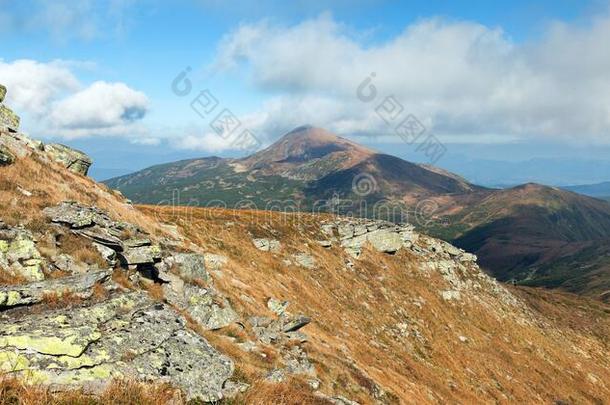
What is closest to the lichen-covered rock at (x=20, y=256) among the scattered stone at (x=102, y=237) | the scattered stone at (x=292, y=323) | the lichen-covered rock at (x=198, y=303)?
the scattered stone at (x=102, y=237)

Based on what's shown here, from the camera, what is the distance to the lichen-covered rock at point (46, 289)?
12.3 meters

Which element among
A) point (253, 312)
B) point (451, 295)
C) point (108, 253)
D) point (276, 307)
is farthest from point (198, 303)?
point (451, 295)

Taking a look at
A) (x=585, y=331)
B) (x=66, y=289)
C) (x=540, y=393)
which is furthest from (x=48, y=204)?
(x=585, y=331)

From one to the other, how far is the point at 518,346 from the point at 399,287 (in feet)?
77.0

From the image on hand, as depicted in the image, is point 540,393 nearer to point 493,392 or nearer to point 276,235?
point 493,392

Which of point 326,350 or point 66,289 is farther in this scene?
point 326,350

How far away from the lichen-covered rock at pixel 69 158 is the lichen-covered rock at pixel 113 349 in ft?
109

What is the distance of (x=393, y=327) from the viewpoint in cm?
5275

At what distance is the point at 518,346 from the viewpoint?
66688 mm

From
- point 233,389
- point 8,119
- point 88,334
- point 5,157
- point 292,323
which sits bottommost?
point 292,323

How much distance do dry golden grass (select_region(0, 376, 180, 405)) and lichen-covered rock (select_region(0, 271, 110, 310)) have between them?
430cm

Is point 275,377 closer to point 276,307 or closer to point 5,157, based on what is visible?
point 276,307

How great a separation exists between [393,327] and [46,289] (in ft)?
153

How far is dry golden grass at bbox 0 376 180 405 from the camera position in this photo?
8359 millimetres
